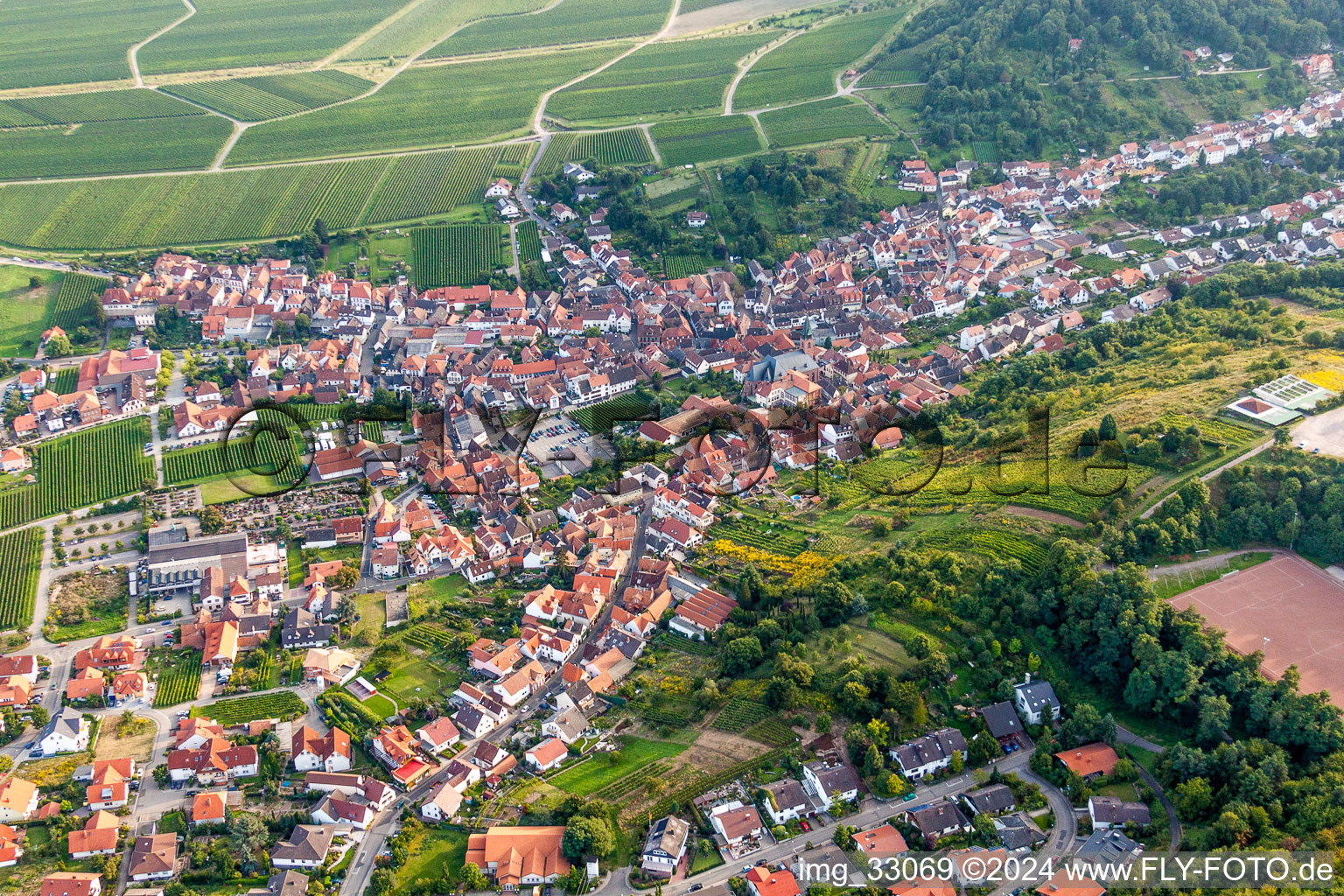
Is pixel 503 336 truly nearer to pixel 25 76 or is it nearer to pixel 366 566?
pixel 366 566

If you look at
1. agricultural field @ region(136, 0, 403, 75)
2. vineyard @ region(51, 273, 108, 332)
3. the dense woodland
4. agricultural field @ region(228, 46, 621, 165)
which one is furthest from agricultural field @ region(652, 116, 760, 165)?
agricultural field @ region(136, 0, 403, 75)

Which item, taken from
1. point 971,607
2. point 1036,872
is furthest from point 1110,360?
point 1036,872

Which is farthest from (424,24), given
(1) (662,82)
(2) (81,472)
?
(2) (81,472)

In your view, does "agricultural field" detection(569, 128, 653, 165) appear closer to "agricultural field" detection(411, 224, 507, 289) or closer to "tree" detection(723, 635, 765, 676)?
"agricultural field" detection(411, 224, 507, 289)

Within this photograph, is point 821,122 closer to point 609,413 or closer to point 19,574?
point 609,413

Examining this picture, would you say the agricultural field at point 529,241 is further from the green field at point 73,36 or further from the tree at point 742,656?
the green field at point 73,36
